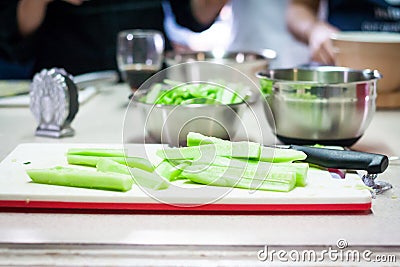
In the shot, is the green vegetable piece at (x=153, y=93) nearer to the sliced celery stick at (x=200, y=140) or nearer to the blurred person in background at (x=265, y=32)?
the sliced celery stick at (x=200, y=140)

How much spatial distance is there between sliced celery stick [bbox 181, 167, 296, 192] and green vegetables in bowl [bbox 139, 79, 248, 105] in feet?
1.08

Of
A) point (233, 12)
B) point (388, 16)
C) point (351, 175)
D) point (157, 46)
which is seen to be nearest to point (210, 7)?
point (157, 46)

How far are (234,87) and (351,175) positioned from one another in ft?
1.45

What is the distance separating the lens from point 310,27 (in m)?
2.44

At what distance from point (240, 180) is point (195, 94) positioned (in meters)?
0.38

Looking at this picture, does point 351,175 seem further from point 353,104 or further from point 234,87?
point 234,87

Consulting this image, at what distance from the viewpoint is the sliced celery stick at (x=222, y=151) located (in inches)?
38.2

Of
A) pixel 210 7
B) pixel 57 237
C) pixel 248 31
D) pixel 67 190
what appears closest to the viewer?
pixel 57 237

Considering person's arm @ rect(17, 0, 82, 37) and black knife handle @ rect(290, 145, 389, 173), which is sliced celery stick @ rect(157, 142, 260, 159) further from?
person's arm @ rect(17, 0, 82, 37)

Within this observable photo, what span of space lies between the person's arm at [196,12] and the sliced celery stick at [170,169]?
1333 mm

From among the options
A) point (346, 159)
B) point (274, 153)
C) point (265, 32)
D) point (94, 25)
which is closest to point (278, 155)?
point (274, 153)

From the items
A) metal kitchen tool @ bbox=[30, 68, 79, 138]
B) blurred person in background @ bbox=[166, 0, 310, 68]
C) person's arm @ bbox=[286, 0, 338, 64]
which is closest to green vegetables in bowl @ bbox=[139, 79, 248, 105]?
A: metal kitchen tool @ bbox=[30, 68, 79, 138]

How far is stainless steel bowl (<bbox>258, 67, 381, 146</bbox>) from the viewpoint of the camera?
1.21 metres

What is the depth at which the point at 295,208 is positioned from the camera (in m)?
0.88
